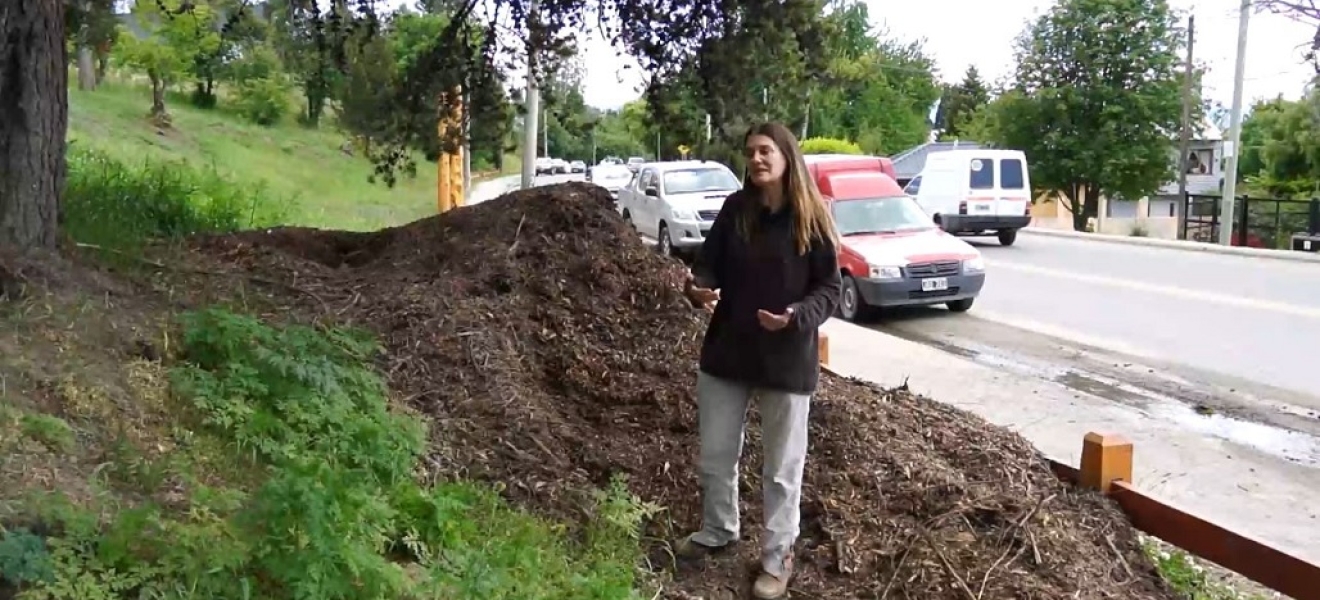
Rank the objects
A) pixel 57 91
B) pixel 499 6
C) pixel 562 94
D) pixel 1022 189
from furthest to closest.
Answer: pixel 1022 189, pixel 562 94, pixel 499 6, pixel 57 91

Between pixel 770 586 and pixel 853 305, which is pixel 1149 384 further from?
pixel 770 586

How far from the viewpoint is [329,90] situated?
33.2 feet

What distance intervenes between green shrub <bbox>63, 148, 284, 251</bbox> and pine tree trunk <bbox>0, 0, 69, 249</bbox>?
2.25ft

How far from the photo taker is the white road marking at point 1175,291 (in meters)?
14.0

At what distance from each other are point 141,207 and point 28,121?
3.54 metres

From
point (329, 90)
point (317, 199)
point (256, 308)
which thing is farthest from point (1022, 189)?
point (256, 308)

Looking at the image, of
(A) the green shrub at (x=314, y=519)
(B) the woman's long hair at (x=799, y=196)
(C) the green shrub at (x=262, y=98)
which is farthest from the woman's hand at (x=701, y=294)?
(C) the green shrub at (x=262, y=98)

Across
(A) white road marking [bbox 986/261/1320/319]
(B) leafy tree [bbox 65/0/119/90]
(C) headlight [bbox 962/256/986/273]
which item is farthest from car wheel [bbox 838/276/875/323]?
(B) leafy tree [bbox 65/0/119/90]

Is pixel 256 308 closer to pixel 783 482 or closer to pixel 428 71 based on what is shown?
pixel 783 482

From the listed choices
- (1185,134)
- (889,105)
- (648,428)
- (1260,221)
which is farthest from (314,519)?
(889,105)

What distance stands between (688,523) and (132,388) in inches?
85.1

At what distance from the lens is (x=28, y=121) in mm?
5480

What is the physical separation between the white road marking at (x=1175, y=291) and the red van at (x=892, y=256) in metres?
3.60

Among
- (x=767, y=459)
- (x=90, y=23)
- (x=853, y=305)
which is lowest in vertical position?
(x=853, y=305)
